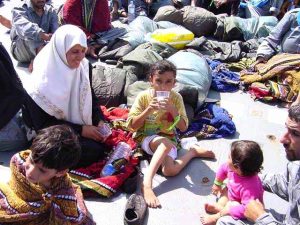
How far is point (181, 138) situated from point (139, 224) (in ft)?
3.88

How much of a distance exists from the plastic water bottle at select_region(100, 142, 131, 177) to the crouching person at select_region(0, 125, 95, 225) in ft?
2.38

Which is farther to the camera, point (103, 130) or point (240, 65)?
point (240, 65)

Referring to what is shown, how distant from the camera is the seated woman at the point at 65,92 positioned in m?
2.89

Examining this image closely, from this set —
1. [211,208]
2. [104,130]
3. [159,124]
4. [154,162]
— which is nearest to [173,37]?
[159,124]

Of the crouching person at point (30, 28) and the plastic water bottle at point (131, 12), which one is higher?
the crouching person at point (30, 28)

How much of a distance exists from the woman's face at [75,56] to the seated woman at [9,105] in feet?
1.32

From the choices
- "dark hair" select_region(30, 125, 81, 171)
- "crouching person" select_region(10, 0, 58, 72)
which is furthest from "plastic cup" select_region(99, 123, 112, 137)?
"crouching person" select_region(10, 0, 58, 72)

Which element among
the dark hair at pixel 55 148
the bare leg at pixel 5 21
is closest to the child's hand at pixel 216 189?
the dark hair at pixel 55 148

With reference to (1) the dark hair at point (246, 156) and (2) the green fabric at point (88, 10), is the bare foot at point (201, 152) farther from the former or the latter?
(2) the green fabric at point (88, 10)

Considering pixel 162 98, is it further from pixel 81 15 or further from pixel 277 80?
pixel 81 15

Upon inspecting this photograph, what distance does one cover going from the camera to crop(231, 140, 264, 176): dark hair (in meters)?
2.34

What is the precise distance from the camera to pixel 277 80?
440cm

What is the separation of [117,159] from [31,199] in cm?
93

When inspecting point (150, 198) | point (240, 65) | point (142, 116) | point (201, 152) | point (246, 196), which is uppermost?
point (142, 116)
